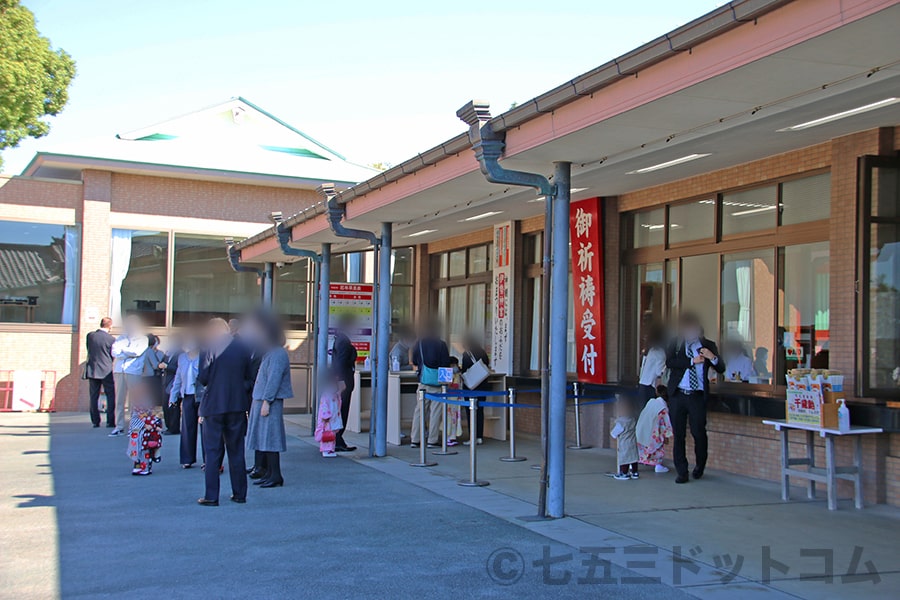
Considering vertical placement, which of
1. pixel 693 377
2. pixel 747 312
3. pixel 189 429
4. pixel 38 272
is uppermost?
pixel 38 272

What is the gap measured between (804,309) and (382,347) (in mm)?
5589

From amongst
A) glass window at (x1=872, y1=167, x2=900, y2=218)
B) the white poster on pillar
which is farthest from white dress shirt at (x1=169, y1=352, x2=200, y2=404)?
glass window at (x1=872, y1=167, x2=900, y2=218)

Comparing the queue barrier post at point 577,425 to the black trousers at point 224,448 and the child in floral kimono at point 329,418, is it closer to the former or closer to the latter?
the child in floral kimono at point 329,418

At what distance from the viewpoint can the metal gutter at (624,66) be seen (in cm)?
538

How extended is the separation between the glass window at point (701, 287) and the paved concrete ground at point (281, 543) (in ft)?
12.9

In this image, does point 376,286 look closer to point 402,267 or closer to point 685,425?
point 685,425

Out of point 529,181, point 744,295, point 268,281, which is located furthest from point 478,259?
point 529,181

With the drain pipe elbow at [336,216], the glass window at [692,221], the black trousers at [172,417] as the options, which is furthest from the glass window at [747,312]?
the black trousers at [172,417]

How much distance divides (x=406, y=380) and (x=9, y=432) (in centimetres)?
725

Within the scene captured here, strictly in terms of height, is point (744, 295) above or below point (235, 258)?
below

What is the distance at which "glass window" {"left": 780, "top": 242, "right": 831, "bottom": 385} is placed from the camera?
9.78 metres

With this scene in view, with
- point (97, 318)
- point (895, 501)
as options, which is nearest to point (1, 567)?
point (895, 501)

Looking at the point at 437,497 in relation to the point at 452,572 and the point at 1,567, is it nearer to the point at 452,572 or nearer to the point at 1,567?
the point at 452,572

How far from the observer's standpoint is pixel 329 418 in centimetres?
1228
